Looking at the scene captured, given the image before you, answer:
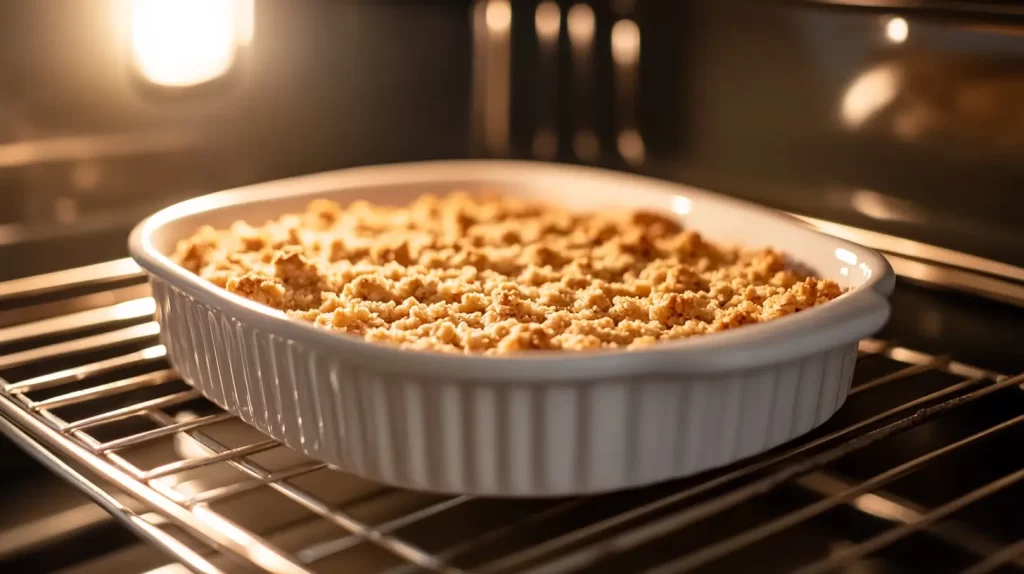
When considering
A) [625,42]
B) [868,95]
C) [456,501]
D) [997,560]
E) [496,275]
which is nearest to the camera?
[997,560]

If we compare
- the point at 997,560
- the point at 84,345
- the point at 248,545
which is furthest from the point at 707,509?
the point at 84,345

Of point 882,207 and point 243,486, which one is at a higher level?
point 882,207

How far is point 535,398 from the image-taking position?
630 mm

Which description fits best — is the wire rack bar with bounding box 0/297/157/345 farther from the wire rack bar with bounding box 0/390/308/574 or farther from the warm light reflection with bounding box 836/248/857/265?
the warm light reflection with bounding box 836/248/857/265

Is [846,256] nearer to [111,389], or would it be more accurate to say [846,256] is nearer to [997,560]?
[997,560]

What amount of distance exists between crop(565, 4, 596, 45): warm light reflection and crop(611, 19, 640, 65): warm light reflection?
33 mm

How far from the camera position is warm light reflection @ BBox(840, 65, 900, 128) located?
3.30 feet

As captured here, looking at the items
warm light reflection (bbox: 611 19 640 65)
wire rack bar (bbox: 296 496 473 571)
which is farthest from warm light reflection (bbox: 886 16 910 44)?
wire rack bar (bbox: 296 496 473 571)

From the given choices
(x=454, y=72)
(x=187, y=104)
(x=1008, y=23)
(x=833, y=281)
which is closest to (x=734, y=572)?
(x=833, y=281)

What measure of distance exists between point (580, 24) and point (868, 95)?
0.42 m

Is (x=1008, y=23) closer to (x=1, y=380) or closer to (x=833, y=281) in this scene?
(x=833, y=281)

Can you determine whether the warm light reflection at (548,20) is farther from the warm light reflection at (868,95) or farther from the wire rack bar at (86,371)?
the wire rack bar at (86,371)

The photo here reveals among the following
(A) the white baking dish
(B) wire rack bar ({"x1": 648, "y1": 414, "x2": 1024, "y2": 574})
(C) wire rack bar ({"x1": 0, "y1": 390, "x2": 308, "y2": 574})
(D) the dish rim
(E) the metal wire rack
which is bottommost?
(E) the metal wire rack

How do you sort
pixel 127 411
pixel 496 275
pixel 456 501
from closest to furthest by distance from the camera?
1. pixel 456 501
2. pixel 127 411
3. pixel 496 275
